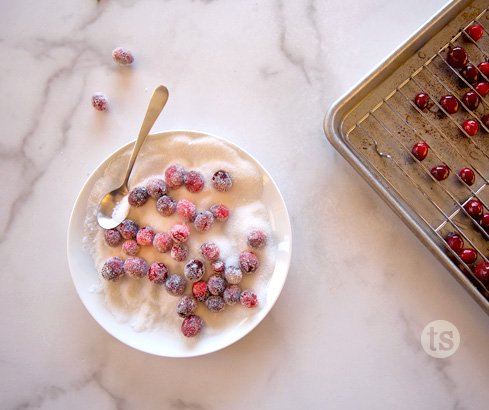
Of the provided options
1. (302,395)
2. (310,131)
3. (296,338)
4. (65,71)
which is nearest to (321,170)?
(310,131)

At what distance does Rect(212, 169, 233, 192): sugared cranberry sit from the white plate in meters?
0.07

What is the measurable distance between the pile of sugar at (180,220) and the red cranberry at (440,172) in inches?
17.2

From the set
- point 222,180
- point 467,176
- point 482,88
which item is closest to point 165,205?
point 222,180

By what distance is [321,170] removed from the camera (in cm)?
108

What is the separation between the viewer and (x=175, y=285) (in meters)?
0.97

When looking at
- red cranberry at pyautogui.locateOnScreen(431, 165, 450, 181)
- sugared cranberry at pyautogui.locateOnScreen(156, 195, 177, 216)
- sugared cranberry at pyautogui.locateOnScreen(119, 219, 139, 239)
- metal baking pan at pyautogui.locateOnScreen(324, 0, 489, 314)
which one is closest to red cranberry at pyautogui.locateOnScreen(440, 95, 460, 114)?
metal baking pan at pyautogui.locateOnScreen(324, 0, 489, 314)

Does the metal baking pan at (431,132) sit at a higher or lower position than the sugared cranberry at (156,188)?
lower

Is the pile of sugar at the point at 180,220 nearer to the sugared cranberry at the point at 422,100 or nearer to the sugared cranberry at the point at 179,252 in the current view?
the sugared cranberry at the point at 179,252

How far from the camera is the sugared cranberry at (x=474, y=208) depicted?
1.02 meters

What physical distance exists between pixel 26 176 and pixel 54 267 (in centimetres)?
26

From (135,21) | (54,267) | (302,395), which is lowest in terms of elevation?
(302,395)

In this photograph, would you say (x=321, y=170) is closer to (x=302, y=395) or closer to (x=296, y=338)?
(x=296, y=338)

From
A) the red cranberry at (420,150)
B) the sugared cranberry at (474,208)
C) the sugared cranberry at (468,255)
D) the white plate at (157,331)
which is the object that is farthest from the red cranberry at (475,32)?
the white plate at (157,331)

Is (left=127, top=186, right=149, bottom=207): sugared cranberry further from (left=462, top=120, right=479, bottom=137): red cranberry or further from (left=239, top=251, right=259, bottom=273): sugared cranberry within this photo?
(left=462, top=120, right=479, bottom=137): red cranberry
